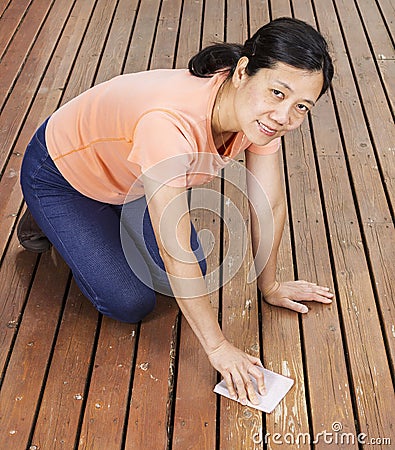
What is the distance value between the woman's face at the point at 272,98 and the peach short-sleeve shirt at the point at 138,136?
0.28 ft

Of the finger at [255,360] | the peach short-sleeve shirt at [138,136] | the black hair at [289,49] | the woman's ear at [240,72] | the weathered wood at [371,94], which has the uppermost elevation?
the black hair at [289,49]

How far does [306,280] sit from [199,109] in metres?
0.76

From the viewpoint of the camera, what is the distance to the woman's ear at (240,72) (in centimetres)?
171

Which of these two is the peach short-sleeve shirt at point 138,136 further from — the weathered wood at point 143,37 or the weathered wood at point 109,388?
the weathered wood at point 143,37

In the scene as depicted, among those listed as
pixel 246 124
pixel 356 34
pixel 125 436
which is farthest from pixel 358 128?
pixel 125 436

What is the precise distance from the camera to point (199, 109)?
1771mm

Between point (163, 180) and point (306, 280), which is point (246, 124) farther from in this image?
point (306, 280)

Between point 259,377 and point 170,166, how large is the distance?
569 mm

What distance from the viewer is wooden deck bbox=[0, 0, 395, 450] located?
6.14 ft

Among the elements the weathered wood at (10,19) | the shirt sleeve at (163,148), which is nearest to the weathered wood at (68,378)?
the shirt sleeve at (163,148)

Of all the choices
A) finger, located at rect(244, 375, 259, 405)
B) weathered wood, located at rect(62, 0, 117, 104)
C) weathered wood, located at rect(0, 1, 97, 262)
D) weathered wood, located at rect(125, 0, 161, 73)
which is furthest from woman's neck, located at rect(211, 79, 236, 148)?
weathered wood, located at rect(125, 0, 161, 73)

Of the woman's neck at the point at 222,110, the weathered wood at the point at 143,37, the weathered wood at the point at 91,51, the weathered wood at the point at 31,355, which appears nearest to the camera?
the woman's neck at the point at 222,110

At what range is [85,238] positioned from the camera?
2.13 metres

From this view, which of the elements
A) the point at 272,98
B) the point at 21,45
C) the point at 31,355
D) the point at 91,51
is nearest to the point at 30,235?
the point at 31,355
